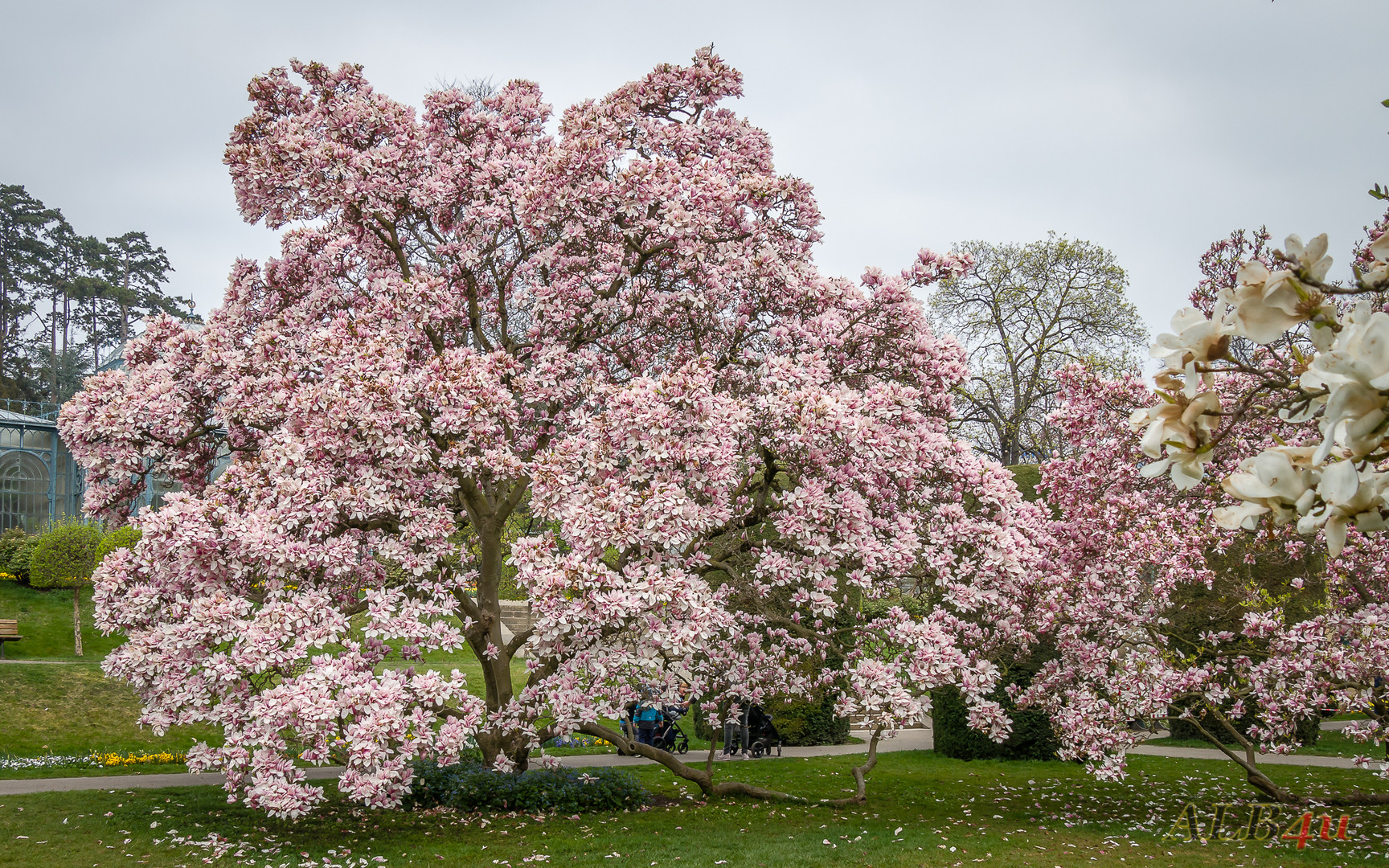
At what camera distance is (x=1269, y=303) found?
151 centimetres

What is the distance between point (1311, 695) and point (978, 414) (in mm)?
18311

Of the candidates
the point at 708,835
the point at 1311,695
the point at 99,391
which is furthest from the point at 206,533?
the point at 1311,695

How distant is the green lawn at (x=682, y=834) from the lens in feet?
25.7

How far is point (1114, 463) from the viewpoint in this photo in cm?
976

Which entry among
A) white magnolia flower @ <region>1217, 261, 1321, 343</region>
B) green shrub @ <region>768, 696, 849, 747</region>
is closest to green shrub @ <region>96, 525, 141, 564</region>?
green shrub @ <region>768, 696, 849, 747</region>

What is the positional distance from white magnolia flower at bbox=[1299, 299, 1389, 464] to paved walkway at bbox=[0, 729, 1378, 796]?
37.4 feet

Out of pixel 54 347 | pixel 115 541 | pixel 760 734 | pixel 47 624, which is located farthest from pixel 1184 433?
pixel 54 347

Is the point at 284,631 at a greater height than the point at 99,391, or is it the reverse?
the point at 99,391

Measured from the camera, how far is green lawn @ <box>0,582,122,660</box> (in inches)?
817

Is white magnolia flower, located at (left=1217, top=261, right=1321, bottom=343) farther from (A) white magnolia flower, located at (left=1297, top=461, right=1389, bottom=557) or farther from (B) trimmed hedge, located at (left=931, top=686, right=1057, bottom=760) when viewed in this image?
(B) trimmed hedge, located at (left=931, top=686, right=1057, bottom=760)

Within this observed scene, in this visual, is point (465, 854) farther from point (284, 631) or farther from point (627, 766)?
point (627, 766)

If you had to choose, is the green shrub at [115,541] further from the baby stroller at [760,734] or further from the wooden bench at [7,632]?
the baby stroller at [760,734]

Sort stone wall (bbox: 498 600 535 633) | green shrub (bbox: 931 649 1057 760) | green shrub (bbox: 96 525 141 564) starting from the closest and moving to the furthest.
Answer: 1. green shrub (bbox: 931 649 1057 760)
2. green shrub (bbox: 96 525 141 564)
3. stone wall (bbox: 498 600 535 633)

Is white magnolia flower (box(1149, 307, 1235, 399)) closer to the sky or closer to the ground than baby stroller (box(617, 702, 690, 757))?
closer to the sky
